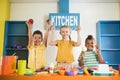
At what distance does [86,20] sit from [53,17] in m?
0.65

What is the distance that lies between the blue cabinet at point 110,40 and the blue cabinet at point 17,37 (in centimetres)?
139

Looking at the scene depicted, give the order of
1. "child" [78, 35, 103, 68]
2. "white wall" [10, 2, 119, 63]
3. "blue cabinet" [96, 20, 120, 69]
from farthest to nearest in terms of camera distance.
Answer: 1. "white wall" [10, 2, 119, 63]
2. "blue cabinet" [96, 20, 120, 69]
3. "child" [78, 35, 103, 68]

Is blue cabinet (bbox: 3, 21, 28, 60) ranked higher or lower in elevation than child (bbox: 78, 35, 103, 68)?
higher

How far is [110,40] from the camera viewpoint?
316cm

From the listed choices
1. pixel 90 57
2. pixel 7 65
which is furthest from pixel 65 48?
pixel 7 65

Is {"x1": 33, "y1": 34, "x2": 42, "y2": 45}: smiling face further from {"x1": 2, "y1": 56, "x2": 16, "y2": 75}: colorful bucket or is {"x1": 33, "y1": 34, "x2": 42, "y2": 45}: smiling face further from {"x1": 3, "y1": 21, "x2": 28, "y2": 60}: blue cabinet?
{"x1": 3, "y1": 21, "x2": 28, "y2": 60}: blue cabinet

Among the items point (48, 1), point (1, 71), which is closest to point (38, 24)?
point (48, 1)

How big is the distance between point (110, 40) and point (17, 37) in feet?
5.74

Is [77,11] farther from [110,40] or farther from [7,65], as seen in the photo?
[7,65]

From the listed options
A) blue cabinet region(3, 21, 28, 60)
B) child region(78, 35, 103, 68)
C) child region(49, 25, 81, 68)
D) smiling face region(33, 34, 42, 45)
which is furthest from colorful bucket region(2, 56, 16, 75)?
blue cabinet region(3, 21, 28, 60)

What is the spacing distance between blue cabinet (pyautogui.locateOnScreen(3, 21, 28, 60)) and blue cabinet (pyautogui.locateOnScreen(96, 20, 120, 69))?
1.39m

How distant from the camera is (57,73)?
1.30 metres

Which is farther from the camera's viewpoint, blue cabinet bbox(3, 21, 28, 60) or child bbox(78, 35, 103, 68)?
blue cabinet bbox(3, 21, 28, 60)

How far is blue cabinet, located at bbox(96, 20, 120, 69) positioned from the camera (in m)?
3.12
